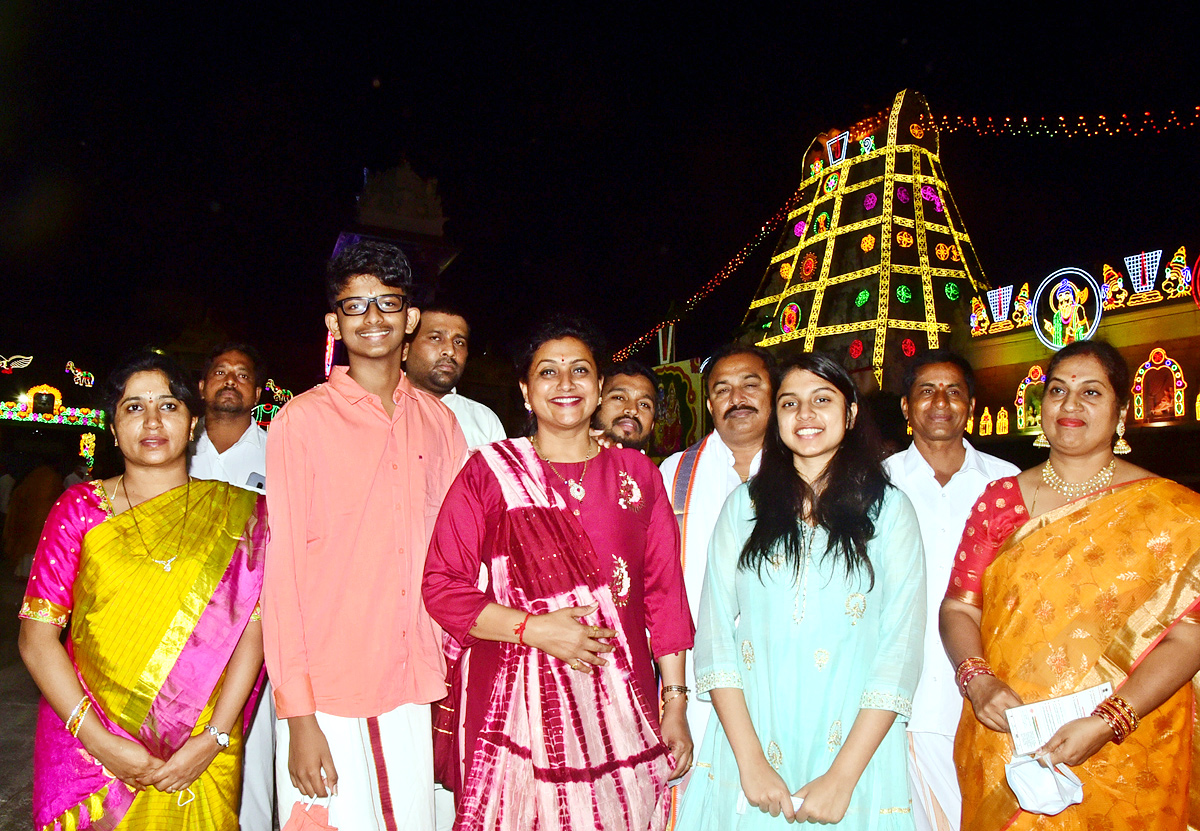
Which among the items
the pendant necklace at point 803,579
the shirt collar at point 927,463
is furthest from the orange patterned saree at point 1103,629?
the shirt collar at point 927,463

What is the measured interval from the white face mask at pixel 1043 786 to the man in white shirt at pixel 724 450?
1.35 metres

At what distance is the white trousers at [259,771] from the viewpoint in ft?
10.1

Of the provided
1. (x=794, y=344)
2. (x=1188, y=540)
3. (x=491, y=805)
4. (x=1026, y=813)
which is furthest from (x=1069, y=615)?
(x=794, y=344)

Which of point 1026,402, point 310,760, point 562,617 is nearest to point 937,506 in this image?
point 562,617

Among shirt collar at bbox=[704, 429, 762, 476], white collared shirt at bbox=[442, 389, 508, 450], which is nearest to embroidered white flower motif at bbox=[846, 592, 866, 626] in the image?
shirt collar at bbox=[704, 429, 762, 476]

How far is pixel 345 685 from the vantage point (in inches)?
88.4

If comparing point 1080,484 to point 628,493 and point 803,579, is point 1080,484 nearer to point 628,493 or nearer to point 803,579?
point 803,579

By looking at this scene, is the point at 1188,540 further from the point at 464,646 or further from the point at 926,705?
the point at 464,646

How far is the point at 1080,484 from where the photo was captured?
2.55 metres

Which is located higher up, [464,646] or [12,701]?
[464,646]

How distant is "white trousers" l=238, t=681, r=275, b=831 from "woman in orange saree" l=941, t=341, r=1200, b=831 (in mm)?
2657

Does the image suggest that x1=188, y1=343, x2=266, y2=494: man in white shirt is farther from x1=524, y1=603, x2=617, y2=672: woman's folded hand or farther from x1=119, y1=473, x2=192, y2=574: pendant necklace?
x1=524, y1=603, x2=617, y2=672: woman's folded hand

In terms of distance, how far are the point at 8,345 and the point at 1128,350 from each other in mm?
24892

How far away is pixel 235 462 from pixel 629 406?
2086mm
